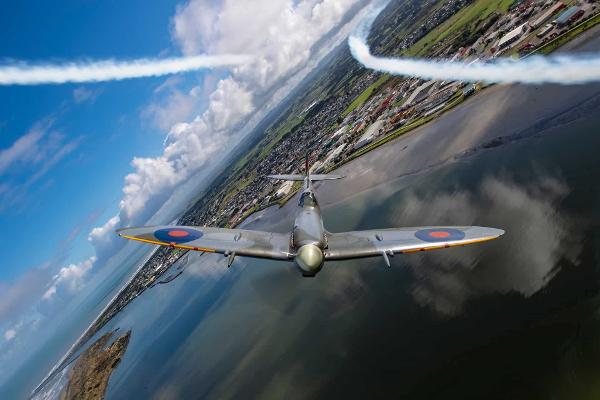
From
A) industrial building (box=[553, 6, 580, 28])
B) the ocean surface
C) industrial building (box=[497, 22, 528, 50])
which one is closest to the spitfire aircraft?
the ocean surface

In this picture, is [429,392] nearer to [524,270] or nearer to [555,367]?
[555,367]

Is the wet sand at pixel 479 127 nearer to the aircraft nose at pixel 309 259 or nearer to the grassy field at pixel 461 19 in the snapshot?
the aircraft nose at pixel 309 259

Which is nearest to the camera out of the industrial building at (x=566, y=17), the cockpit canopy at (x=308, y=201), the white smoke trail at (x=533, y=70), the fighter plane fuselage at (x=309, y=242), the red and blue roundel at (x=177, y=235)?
the fighter plane fuselage at (x=309, y=242)

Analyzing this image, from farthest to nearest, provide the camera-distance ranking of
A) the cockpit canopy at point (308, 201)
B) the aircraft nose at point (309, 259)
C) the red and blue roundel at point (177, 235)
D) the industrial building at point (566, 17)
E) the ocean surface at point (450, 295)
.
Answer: the industrial building at point (566, 17)
the cockpit canopy at point (308, 201)
the red and blue roundel at point (177, 235)
the aircraft nose at point (309, 259)
the ocean surface at point (450, 295)

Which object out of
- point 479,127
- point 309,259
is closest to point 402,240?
point 309,259

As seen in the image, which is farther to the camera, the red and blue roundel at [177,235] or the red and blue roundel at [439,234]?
the red and blue roundel at [177,235]

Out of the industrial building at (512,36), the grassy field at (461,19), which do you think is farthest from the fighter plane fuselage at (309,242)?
the grassy field at (461,19)
